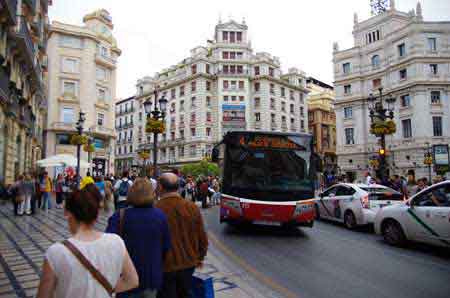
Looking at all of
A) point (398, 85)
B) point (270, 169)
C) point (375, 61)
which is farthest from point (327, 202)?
point (375, 61)

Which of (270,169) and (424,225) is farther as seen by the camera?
(270,169)

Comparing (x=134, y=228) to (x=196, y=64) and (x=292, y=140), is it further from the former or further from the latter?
(x=196, y=64)

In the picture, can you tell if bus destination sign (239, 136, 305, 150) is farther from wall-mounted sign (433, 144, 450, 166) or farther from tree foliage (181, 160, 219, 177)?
tree foliage (181, 160, 219, 177)

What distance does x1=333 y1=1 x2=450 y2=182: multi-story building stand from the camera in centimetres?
3869

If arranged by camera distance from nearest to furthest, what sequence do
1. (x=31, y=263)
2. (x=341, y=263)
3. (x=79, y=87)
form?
1. (x=31, y=263)
2. (x=341, y=263)
3. (x=79, y=87)

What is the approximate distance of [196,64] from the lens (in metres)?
58.7

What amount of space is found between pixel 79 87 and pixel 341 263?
43.5 metres

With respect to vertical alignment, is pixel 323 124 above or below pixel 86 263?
above

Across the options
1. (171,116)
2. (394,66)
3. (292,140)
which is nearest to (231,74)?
(171,116)

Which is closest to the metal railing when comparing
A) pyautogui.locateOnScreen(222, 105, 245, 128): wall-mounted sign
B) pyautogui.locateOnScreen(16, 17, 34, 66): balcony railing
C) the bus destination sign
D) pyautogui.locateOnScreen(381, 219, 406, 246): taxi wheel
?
pyautogui.locateOnScreen(16, 17, 34, 66): balcony railing

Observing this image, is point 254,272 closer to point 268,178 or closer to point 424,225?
point 268,178

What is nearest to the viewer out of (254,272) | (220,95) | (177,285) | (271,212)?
(177,285)

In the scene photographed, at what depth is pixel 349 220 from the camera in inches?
424

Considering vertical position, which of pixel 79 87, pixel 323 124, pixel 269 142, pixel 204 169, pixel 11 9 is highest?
pixel 79 87
